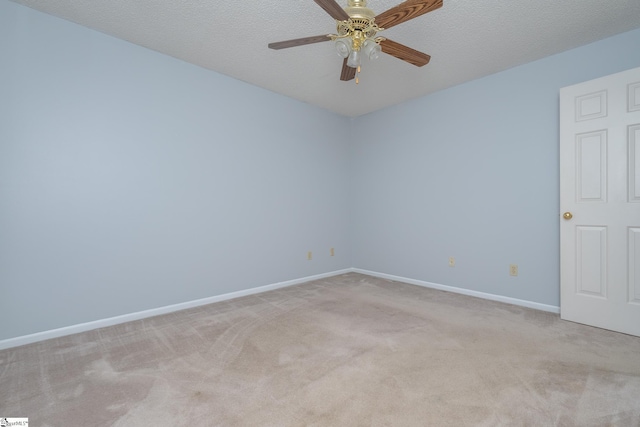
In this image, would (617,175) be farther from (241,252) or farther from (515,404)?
(241,252)

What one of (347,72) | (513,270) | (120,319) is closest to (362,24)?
(347,72)

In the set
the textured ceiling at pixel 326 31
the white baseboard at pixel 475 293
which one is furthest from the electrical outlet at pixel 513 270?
the textured ceiling at pixel 326 31

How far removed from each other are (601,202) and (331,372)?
266 cm

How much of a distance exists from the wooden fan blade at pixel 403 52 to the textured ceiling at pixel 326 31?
0.42m

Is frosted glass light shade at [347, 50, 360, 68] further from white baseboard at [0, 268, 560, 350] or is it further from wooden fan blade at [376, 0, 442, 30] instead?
white baseboard at [0, 268, 560, 350]

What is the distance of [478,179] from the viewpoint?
3.45 metres

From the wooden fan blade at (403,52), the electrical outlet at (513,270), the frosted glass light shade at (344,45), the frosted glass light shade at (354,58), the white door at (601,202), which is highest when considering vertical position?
the wooden fan blade at (403,52)

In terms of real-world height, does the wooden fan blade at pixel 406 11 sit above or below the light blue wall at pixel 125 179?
above

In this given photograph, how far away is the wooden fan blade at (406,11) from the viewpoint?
1577 mm

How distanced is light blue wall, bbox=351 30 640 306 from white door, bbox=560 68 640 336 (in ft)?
0.81

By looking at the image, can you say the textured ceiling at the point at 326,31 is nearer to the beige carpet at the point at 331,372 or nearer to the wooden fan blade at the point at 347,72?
the wooden fan blade at the point at 347,72

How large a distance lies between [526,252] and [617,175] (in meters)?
1.02

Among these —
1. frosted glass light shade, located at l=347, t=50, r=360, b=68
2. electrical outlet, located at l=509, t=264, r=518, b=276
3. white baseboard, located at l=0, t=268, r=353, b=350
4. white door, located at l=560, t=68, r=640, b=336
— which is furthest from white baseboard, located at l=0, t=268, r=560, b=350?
frosted glass light shade, located at l=347, t=50, r=360, b=68

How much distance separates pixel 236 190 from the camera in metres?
3.52
